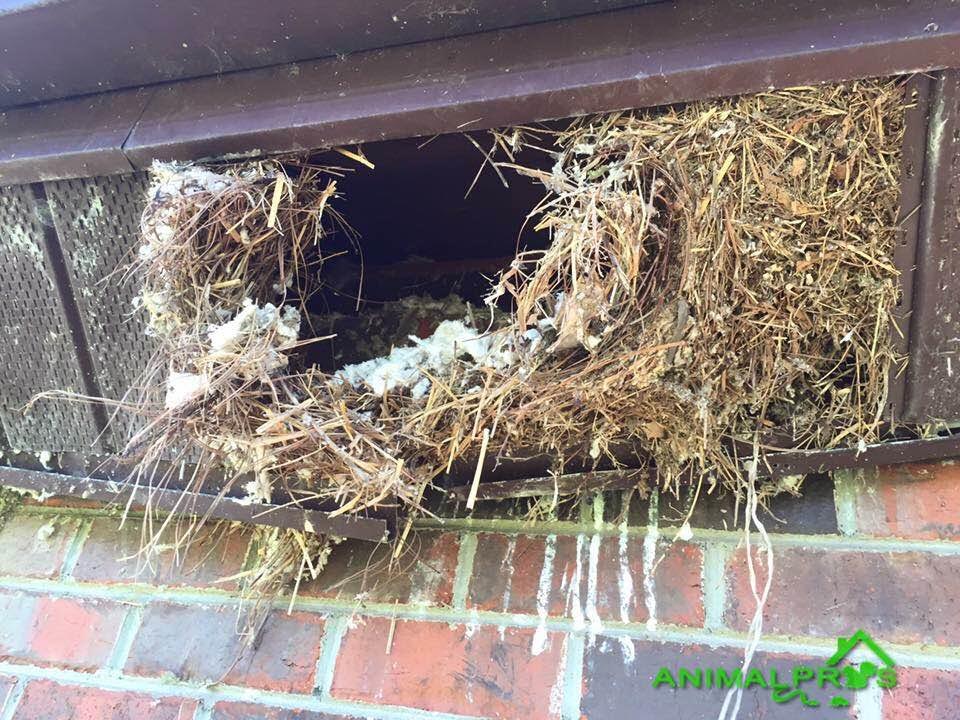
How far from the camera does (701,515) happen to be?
0.97 m

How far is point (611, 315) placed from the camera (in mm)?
810

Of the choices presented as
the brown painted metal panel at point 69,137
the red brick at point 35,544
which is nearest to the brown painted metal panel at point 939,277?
the brown painted metal panel at point 69,137

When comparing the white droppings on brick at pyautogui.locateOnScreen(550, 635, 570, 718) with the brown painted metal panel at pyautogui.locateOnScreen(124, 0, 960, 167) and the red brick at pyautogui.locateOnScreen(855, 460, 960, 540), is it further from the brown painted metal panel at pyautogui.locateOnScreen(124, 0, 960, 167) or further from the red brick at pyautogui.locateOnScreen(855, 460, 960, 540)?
the brown painted metal panel at pyautogui.locateOnScreen(124, 0, 960, 167)

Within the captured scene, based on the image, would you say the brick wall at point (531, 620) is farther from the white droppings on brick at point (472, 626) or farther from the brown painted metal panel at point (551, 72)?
the brown painted metal panel at point (551, 72)

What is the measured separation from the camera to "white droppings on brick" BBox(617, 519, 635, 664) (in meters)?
0.90

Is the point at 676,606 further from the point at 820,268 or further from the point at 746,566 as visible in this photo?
the point at 820,268

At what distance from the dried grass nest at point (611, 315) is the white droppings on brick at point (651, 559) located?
74mm

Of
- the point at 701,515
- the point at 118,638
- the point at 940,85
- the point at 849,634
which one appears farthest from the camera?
the point at 118,638

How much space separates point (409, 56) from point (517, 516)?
59cm

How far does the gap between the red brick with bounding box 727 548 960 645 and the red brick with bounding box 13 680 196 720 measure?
2.34 feet

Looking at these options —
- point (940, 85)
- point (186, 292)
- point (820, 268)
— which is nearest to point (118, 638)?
point (186, 292)

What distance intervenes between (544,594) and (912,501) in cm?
46

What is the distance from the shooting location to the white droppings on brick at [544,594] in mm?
926

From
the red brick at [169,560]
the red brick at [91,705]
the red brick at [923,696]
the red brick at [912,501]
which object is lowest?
the red brick at [91,705]
